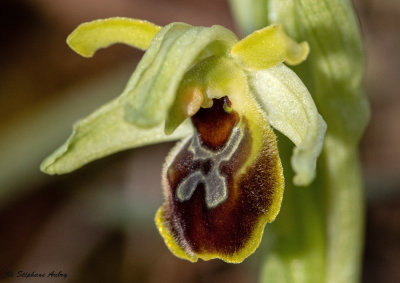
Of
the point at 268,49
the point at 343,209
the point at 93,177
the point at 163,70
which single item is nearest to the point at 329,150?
the point at 343,209

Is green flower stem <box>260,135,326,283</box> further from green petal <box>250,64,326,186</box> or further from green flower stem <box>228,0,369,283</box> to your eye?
green petal <box>250,64,326,186</box>

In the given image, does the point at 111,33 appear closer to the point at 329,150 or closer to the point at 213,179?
the point at 213,179

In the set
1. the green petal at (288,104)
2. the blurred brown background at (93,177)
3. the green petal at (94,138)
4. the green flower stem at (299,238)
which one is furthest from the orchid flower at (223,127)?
the blurred brown background at (93,177)

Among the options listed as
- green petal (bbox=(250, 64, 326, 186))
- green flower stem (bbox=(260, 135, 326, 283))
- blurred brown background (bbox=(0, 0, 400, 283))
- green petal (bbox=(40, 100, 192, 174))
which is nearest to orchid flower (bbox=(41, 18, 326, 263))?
green petal (bbox=(250, 64, 326, 186))

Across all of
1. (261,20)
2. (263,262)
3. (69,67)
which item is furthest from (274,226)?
(69,67)

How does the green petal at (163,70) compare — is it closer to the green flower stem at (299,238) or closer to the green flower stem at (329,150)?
the green flower stem at (329,150)
